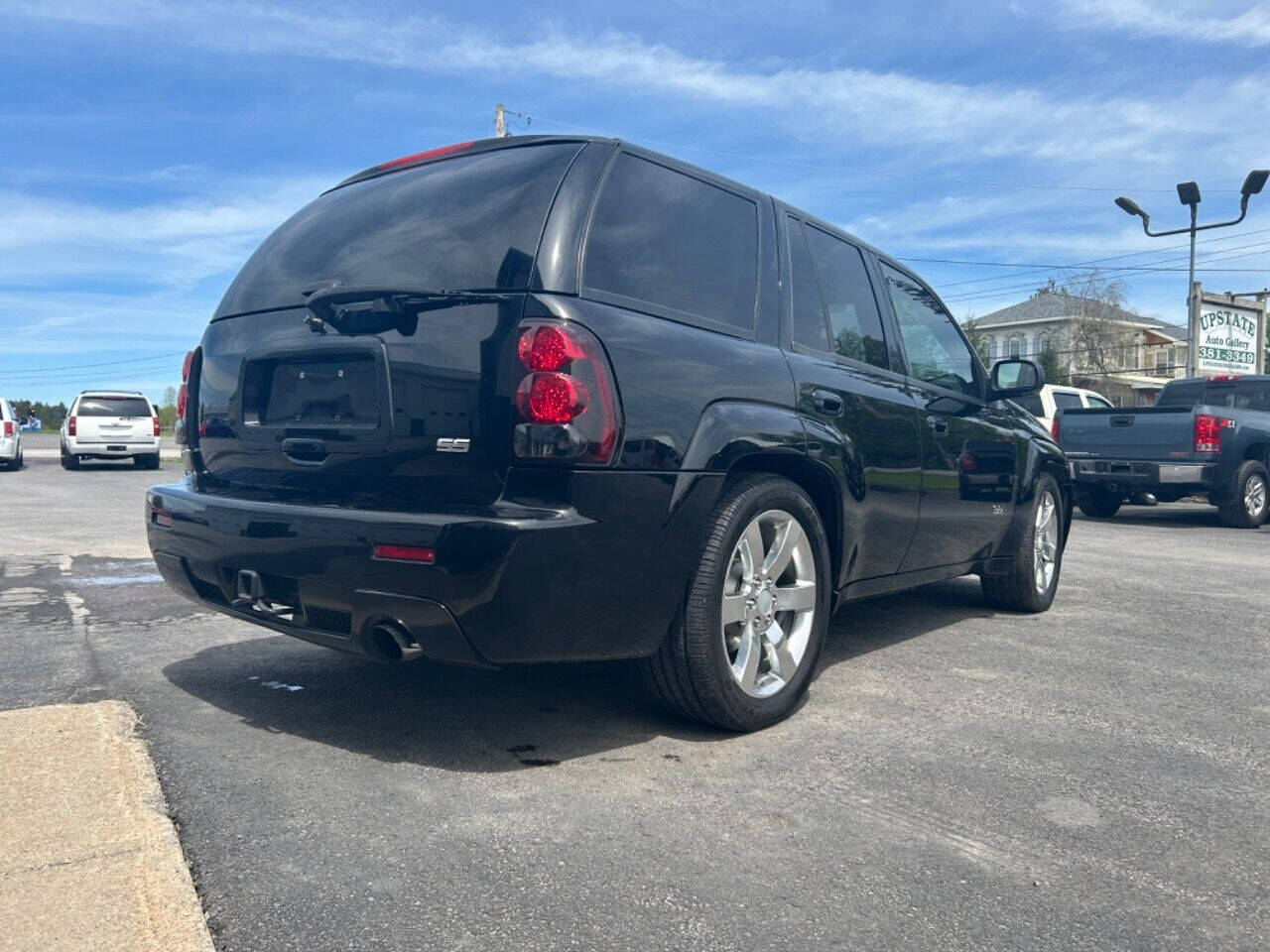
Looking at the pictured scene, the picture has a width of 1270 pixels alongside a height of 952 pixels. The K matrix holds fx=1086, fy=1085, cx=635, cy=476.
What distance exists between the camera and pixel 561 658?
297cm

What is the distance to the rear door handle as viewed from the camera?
3.79m

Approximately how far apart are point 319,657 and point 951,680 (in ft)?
8.34

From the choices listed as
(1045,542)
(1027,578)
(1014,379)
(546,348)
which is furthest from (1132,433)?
(546,348)

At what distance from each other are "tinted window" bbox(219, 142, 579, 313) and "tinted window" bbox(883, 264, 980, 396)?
213cm

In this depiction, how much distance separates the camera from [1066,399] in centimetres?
1950

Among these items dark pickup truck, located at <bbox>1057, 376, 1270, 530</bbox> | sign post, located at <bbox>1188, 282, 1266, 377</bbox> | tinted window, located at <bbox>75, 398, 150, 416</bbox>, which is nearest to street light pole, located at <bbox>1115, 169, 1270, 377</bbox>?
sign post, located at <bbox>1188, 282, 1266, 377</bbox>

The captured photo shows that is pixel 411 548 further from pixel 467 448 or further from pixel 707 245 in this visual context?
pixel 707 245

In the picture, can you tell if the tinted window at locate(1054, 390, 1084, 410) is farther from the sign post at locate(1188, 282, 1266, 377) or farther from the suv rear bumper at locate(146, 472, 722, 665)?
the suv rear bumper at locate(146, 472, 722, 665)

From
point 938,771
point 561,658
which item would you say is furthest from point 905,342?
point 561,658

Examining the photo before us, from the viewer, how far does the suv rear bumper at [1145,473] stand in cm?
1205

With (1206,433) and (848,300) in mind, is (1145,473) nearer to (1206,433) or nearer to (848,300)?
(1206,433)

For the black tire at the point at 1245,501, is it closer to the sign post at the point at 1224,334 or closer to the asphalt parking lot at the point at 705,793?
the asphalt parking lot at the point at 705,793

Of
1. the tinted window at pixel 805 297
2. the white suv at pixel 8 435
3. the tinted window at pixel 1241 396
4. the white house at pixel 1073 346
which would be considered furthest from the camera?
the white house at pixel 1073 346

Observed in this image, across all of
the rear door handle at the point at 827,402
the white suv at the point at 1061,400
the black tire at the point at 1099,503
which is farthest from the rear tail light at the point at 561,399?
the white suv at the point at 1061,400
